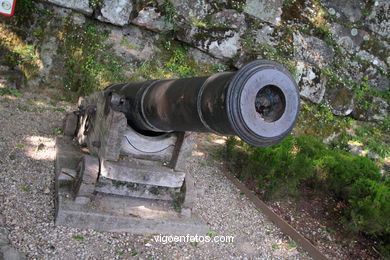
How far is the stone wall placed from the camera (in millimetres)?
8820

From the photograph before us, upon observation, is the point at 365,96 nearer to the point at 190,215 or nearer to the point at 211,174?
the point at 211,174

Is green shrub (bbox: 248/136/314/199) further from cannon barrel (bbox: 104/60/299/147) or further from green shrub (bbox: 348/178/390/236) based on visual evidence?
cannon barrel (bbox: 104/60/299/147)

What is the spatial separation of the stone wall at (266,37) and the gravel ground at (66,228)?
2904mm

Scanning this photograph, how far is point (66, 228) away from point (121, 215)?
0.57 meters

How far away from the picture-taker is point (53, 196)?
168 inches

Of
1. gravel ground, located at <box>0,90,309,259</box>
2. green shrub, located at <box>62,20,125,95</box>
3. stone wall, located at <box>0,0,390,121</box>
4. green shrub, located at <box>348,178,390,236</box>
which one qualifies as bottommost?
gravel ground, located at <box>0,90,309,259</box>

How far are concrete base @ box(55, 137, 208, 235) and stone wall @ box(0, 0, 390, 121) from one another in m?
5.44

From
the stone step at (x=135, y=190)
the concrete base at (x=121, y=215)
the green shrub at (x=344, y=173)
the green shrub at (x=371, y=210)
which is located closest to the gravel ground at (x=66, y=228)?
the concrete base at (x=121, y=215)

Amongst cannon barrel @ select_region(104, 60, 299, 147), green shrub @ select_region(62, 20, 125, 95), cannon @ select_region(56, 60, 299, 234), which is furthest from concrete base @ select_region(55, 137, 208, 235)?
green shrub @ select_region(62, 20, 125, 95)

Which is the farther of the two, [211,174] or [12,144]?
[211,174]

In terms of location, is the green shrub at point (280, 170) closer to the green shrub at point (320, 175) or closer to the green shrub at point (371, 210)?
the green shrub at point (320, 175)

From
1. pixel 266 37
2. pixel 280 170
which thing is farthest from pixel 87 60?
pixel 280 170

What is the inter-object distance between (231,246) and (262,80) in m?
2.76

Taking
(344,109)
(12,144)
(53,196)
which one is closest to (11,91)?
(12,144)
